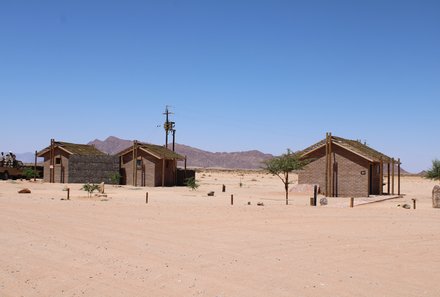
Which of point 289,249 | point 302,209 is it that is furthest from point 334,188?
point 289,249

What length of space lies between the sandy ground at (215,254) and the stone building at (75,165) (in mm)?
26923

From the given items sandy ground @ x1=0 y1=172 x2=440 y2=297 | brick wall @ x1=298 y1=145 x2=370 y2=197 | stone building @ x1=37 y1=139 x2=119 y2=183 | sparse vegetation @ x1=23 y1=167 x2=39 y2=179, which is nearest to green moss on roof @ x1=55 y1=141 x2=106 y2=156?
stone building @ x1=37 y1=139 x2=119 y2=183

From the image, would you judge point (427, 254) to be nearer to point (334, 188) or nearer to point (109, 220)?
point (109, 220)

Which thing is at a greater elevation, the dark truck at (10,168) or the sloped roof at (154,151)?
the sloped roof at (154,151)

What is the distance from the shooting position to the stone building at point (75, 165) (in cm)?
4753

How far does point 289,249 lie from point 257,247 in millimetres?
833

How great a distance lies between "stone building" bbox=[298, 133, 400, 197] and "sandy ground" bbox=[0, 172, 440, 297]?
15.4 meters

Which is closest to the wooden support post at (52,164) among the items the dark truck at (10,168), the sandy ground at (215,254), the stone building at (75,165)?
the stone building at (75,165)

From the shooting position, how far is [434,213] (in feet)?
73.3

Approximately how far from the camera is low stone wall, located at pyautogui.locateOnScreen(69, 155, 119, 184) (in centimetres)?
4744

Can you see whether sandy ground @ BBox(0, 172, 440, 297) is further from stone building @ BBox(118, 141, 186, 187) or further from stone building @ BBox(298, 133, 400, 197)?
stone building @ BBox(118, 141, 186, 187)

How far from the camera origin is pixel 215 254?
40.4ft

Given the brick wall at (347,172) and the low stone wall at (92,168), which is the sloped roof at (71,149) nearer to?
the low stone wall at (92,168)

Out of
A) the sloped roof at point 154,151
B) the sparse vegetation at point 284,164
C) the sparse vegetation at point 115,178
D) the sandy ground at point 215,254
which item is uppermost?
the sloped roof at point 154,151
